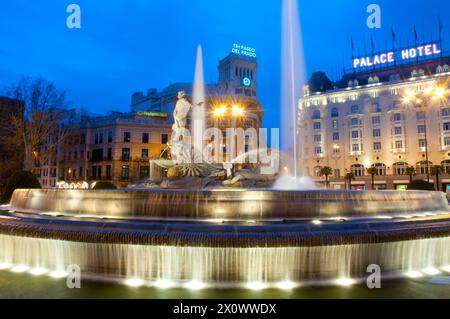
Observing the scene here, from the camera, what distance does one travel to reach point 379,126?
64.9 m

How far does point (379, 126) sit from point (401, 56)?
18296 mm

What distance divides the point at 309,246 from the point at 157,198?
5339 mm

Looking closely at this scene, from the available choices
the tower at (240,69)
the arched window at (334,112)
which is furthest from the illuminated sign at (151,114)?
the arched window at (334,112)

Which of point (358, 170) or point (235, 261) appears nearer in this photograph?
point (235, 261)

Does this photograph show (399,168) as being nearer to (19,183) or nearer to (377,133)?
(377,133)

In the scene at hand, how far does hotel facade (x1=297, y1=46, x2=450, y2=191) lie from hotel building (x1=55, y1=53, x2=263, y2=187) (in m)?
14.8

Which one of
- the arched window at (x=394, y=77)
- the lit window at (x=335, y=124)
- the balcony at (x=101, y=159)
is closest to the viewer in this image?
the balcony at (x=101, y=159)

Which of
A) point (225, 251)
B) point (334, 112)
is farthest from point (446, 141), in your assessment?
point (225, 251)

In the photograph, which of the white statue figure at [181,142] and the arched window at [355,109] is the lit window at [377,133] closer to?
the arched window at [355,109]

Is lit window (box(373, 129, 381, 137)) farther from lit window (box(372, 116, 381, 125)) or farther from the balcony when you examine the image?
the balcony

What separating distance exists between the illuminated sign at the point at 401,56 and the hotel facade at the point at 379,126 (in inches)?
38.3

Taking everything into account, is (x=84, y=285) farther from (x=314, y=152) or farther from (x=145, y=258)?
(x=314, y=152)

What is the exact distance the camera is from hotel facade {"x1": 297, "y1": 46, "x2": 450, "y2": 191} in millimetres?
59406

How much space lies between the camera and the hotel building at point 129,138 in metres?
58.2
